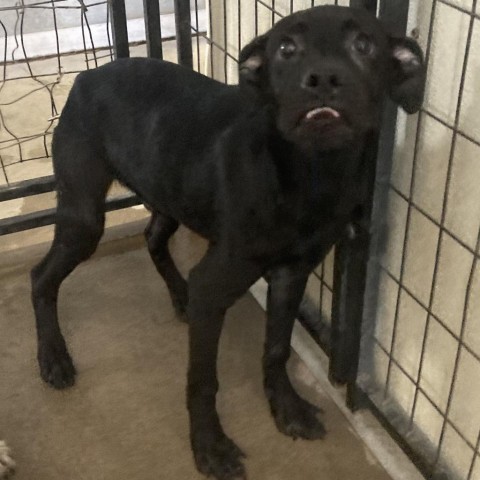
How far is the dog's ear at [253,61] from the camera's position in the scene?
123cm

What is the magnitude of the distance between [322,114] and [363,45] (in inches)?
5.1

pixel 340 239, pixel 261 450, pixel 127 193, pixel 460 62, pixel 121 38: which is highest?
pixel 460 62

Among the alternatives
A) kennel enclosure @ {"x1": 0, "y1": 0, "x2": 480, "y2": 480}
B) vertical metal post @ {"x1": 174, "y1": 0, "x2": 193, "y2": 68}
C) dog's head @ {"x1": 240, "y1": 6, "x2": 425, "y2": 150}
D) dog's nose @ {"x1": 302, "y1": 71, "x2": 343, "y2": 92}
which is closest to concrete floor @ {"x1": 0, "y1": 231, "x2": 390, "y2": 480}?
kennel enclosure @ {"x1": 0, "y1": 0, "x2": 480, "y2": 480}

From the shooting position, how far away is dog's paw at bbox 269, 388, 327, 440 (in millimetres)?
1603

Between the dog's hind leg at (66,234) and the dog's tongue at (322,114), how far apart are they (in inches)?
25.2

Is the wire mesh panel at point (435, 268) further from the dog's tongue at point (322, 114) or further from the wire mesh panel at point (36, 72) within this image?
the wire mesh panel at point (36, 72)

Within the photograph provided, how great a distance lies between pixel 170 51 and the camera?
3.26 metres

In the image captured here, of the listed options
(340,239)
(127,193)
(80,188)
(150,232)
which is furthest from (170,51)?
(340,239)

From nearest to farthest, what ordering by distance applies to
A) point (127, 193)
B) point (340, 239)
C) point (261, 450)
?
1. point (340, 239)
2. point (261, 450)
3. point (127, 193)

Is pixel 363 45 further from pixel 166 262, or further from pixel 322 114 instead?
pixel 166 262

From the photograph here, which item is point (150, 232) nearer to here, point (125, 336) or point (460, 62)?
point (125, 336)

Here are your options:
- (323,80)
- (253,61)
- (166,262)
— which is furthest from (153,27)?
(323,80)

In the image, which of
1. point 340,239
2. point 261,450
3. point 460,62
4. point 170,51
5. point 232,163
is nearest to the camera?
point 460,62

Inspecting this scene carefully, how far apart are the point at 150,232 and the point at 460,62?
3.22 ft
